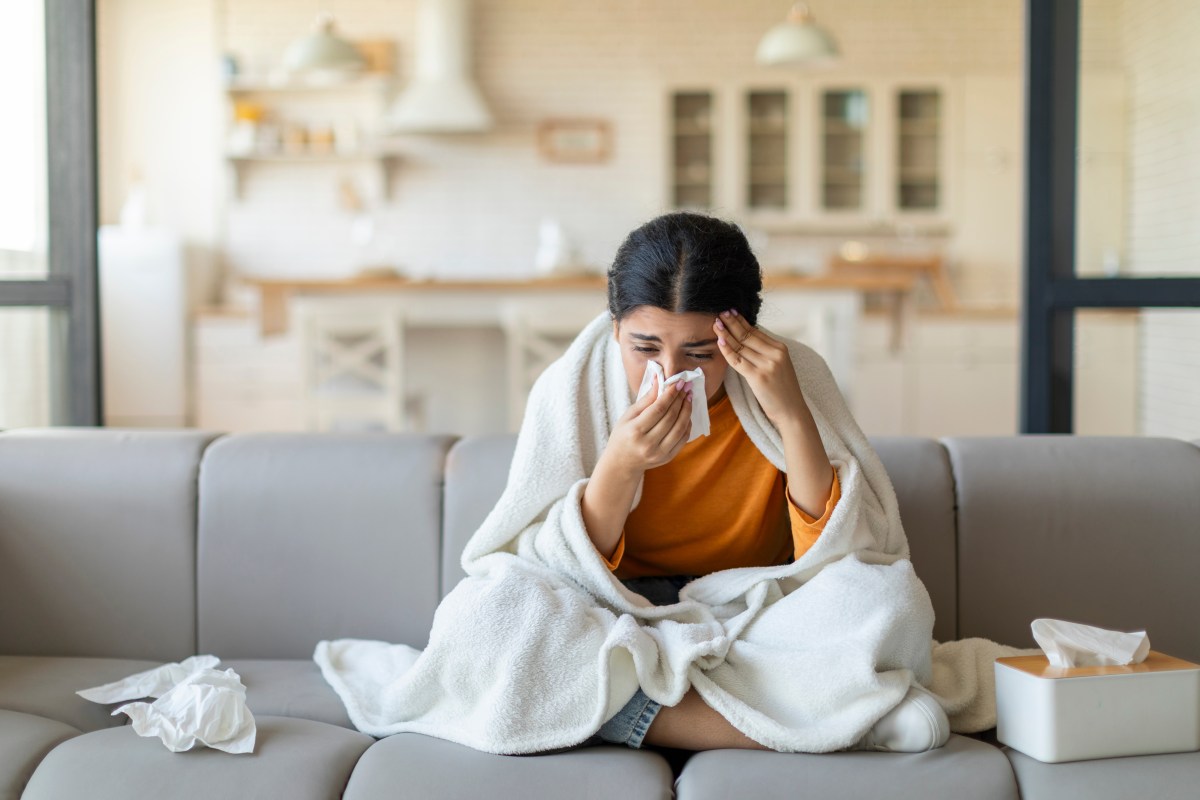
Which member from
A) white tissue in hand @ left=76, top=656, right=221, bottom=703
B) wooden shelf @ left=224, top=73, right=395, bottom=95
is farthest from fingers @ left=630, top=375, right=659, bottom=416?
wooden shelf @ left=224, top=73, right=395, bottom=95

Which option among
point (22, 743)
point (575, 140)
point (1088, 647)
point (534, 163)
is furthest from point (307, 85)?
point (1088, 647)

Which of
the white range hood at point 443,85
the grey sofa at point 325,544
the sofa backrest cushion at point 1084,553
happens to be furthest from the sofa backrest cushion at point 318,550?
the white range hood at point 443,85

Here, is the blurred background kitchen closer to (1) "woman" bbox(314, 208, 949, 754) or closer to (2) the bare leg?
(1) "woman" bbox(314, 208, 949, 754)

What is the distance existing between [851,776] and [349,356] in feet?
12.9

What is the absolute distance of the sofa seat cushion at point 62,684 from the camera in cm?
174

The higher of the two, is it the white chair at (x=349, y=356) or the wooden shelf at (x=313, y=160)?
the wooden shelf at (x=313, y=160)

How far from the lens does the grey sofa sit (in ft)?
6.24

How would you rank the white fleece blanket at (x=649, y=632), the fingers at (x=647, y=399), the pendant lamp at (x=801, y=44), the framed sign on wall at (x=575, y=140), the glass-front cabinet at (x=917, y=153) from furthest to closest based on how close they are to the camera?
the framed sign on wall at (x=575, y=140), the glass-front cabinet at (x=917, y=153), the pendant lamp at (x=801, y=44), the fingers at (x=647, y=399), the white fleece blanket at (x=649, y=632)

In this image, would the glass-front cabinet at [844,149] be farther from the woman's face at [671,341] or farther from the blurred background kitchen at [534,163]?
the woman's face at [671,341]

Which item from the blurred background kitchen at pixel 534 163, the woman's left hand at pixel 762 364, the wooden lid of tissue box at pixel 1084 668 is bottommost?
the wooden lid of tissue box at pixel 1084 668

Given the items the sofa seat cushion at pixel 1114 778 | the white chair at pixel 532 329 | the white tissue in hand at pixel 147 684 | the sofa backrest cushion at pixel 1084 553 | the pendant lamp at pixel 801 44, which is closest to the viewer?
the sofa seat cushion at pixel 1114 778

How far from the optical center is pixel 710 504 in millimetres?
1831

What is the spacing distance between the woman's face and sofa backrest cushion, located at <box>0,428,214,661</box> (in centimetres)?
88

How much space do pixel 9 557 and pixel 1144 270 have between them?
2.30 m
